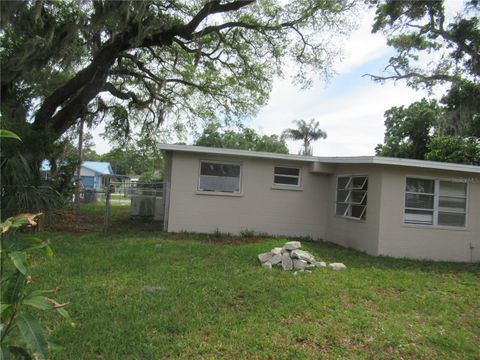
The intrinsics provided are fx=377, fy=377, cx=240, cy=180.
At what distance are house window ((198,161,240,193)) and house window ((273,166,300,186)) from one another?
1251 mm

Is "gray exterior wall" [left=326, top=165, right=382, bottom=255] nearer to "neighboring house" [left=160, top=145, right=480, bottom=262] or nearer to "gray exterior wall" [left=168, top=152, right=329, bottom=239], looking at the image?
"neighboring house" [left=160, top=145, right=480, bottom=262]

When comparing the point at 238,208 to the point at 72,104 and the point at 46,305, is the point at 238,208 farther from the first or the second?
the point at 46,305

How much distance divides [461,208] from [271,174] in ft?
17.4

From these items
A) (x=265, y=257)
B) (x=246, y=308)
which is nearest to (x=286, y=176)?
(x=265, y=257)

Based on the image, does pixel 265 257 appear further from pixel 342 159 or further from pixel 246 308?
pixel 342 159

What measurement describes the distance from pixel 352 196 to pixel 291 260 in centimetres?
446

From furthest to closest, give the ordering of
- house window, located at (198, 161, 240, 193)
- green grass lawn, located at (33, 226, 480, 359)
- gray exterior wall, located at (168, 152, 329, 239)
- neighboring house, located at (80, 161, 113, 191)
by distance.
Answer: neighboring house, located at (80, 161, 113, 191), house window, located at (198, 161, 240, 193), gray exterior wall, located at (168, 152, 329, 239), green grass lawn, located at (33, 226, 480, 359)

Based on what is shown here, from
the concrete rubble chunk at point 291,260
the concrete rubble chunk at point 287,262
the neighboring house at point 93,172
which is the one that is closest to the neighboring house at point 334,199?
the concrete rubble chunk at point 291,260

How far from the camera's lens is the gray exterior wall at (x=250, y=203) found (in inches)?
444

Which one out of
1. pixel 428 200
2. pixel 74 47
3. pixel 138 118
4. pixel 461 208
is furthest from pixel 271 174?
pixel 138 118

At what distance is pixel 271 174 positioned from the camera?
1177cm

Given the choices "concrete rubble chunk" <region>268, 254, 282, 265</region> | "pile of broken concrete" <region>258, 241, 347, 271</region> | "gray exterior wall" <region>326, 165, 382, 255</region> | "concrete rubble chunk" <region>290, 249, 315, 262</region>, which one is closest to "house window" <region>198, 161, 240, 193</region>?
"gray exterior wall" <region>326, 165, 382, 255</region>

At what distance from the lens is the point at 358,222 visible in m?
10.4

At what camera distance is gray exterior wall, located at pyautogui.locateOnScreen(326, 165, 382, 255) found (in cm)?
961
